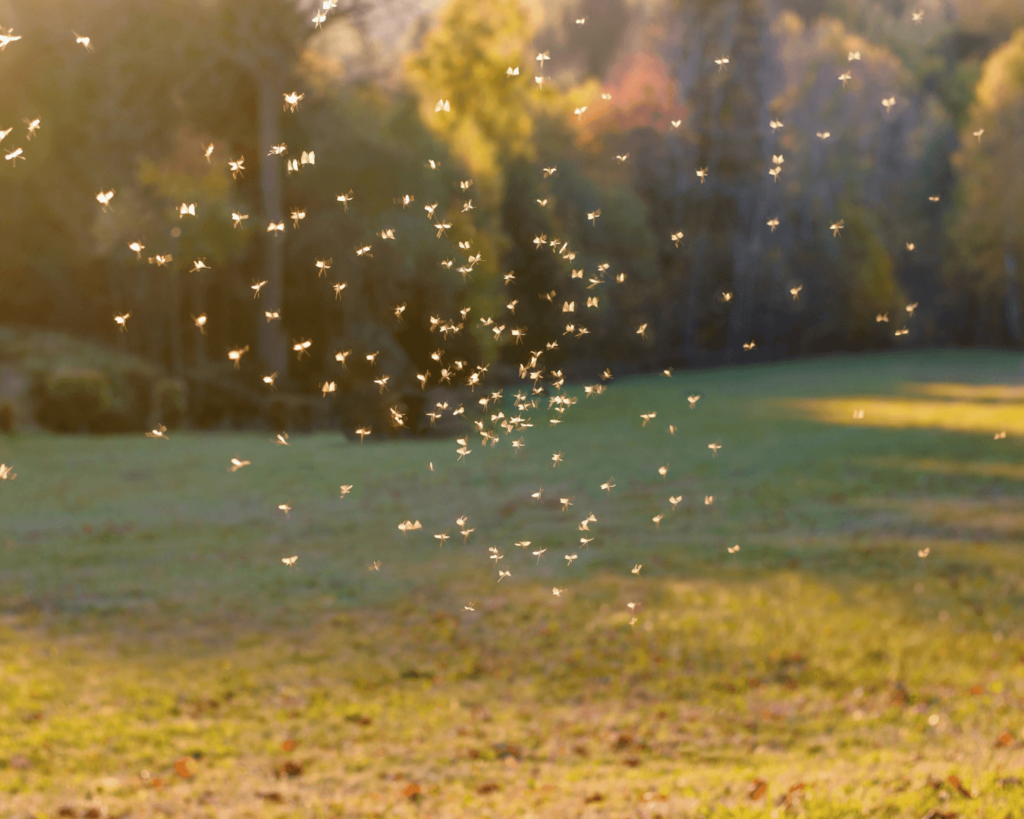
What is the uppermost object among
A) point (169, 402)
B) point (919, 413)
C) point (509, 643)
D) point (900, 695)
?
point (169, 402)

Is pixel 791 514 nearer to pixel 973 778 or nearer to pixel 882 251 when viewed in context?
pixel 973 778

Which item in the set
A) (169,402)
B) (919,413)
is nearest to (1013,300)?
(919,413)

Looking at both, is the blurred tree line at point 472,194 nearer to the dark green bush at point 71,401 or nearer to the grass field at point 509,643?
the dark green bush at point 71,401

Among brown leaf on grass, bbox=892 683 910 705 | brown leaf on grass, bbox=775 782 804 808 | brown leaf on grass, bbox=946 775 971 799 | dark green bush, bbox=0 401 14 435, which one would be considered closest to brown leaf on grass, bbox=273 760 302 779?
brown leaf on grass, bbox=775 782 804 808

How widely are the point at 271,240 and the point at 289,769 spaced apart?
59.3 feet

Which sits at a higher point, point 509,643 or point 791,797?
point 509,643

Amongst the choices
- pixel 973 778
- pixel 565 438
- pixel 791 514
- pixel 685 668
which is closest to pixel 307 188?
pixel 565 438

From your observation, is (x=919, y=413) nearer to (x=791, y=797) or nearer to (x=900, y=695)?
(x=900, y=695)

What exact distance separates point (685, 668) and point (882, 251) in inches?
1575

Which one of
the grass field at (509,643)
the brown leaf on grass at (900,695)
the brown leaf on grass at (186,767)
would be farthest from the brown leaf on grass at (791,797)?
the brown leaf on grass at (186,767)

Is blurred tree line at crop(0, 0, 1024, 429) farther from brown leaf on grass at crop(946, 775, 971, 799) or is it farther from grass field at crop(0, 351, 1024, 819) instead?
brown leaf on grass at crop(946, 775, 971, 799)

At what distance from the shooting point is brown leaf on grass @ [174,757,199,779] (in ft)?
21.2

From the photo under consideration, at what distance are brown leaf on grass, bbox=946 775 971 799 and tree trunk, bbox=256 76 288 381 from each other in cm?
1871

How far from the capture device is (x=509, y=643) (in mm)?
9047
